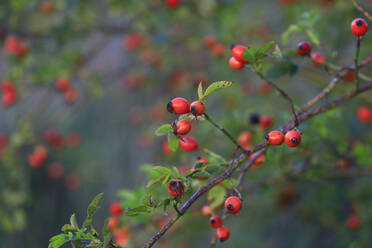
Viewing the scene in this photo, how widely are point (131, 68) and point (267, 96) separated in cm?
159

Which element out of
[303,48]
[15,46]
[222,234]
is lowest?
[222,234]

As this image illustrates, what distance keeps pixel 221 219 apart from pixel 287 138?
12.8 inches

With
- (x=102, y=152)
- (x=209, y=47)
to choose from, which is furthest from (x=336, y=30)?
(x=102, y=152)

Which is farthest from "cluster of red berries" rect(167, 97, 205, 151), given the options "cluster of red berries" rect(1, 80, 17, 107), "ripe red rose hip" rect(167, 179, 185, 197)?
"cluster of red berries" rect(1, 80, 17, 107)

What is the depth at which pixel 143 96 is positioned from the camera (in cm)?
475

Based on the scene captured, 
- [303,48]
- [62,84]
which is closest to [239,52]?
[303,48]

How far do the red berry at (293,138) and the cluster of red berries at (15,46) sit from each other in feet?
7.50

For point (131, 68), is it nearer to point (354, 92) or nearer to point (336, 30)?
point (336, 30)

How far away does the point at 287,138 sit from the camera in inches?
40.0

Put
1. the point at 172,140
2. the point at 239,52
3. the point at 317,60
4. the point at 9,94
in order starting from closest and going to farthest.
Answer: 1. the point at 172,140
2. the point at 239,52
3. the point at 317,60
4. the point at 9,94

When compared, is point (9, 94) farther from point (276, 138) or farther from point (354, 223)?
point (354, 223)

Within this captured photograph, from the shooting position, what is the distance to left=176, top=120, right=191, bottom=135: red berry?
103 cm

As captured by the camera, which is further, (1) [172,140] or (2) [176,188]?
(1) [172,140]

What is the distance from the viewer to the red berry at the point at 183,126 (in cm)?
103
